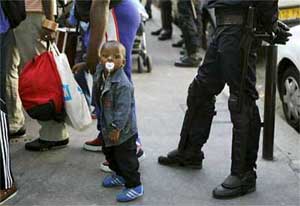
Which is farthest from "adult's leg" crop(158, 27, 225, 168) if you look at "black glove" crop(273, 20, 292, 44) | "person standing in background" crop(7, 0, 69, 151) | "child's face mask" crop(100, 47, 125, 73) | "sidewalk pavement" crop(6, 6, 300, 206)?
"person standing in background" crop(7, 0, 69, 151)

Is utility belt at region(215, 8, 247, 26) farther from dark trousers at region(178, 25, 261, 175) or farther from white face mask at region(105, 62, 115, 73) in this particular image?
white face mask at region(105, 62, 115, 73)

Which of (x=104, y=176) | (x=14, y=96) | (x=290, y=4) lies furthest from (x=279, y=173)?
(x=290, y=4)

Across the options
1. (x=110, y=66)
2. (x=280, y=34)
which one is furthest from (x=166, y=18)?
(x=110, y=66)

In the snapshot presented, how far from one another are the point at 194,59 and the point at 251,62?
4.61 m

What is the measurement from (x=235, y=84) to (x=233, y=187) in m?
0.71

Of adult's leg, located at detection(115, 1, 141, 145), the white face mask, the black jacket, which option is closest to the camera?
the black jacket

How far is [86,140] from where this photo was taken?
17.5 ft

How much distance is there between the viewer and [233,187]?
4086 mm

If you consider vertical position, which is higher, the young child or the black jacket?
the black jacket

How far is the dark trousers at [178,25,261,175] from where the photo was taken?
3967 millimetres

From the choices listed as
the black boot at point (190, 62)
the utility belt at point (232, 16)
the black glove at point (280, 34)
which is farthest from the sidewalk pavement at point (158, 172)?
the black boot at point (190, 62)

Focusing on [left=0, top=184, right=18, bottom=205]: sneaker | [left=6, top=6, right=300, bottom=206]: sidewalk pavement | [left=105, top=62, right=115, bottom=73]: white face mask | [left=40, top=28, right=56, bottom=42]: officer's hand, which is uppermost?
[left=40, top=28, right=56, bottom=42]: officer's hand

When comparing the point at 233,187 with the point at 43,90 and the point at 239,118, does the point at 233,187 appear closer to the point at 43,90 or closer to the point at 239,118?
the point at 239,118

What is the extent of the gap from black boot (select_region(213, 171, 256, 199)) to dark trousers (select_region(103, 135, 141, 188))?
1.84 ft
